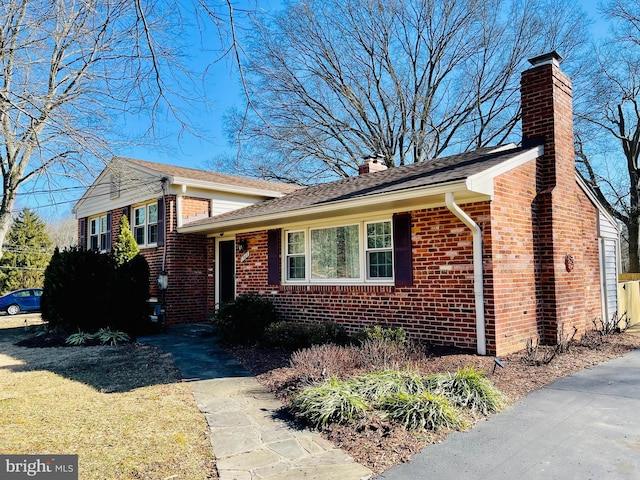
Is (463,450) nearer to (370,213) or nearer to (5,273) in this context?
(370,213)

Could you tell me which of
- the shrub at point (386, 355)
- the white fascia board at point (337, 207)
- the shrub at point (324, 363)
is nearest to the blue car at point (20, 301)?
the white fascia board at point (337, 207)

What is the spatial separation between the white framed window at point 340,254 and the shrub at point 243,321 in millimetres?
1320

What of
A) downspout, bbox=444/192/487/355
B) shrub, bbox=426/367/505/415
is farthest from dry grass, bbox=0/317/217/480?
downspout, bbox=444/192/487/355

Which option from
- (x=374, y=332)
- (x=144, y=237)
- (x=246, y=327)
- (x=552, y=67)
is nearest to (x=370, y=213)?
(x=374, y=332)

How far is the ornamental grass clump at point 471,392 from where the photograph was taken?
16.1 feet

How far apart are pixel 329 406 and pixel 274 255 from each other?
646 centimetres

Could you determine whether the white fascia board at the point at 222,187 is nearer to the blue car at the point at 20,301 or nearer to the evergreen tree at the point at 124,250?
the evergreen tree at the point at 124,250

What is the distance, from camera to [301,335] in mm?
8445

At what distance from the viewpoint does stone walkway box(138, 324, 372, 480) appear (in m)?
3.58

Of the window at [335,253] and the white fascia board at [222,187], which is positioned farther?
the white fascia board at [222,187]

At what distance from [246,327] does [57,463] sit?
5.57 meters

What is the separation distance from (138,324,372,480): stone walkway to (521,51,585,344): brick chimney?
5.65 m

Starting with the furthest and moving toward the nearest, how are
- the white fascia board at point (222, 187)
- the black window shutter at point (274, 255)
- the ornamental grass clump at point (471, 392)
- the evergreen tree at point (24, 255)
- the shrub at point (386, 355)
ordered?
the evergreen tree at point (24, 255)
the white fascia board at point (222, 187)
the black window shutter at point (274, 255)
the shrub at point (386, 355)
the ornamental grass clump at point (471, 392)

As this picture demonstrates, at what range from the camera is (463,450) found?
393 cm
